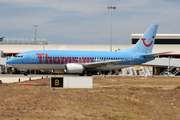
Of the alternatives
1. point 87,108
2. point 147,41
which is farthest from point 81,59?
point 87,108

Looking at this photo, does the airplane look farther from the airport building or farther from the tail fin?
the airport building

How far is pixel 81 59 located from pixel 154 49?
2227 inches

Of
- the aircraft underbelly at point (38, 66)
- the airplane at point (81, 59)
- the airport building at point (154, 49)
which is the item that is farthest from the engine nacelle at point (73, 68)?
the airport building at point (154, 49)

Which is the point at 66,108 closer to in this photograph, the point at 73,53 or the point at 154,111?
the point at 154,111

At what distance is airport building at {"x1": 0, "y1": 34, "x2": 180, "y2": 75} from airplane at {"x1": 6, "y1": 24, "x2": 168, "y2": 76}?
1304 cm

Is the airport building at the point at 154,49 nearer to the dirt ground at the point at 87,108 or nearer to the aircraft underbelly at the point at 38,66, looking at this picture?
the aircraft underbelly at the point at 38,66

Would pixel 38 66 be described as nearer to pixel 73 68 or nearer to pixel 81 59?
pixel 73 68

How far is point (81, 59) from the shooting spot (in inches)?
1812

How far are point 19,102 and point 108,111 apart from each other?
6.50m

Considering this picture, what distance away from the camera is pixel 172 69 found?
83.6 m

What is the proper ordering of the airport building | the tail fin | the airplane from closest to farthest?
the airplane, the tail fin, the airport building

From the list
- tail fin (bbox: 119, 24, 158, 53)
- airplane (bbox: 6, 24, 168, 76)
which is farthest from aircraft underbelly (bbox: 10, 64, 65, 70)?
tail fin (bbox: 119, 24, 158, 53)

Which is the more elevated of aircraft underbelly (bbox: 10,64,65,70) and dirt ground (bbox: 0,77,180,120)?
aircraft underbelly (bbox: 10,64,65,70)

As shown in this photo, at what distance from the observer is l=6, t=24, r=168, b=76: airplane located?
141 feet
